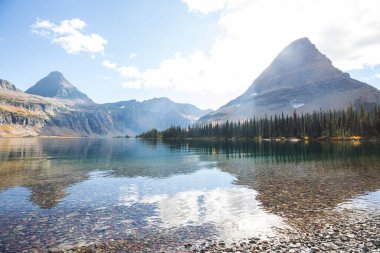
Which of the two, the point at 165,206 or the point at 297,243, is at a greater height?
the point at 297,243

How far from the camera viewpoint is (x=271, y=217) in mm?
24125

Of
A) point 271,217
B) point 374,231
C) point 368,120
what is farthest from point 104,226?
point 368,120

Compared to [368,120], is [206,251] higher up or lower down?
lower down

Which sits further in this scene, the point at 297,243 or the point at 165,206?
the point at 165,206

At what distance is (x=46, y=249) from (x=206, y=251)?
10.2 meters

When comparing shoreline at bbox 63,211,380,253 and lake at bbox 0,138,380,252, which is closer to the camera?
shoreline at bbox 63,211,380,253

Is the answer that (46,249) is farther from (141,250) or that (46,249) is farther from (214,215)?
(214,215)

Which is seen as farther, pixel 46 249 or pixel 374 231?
pixel 374 231

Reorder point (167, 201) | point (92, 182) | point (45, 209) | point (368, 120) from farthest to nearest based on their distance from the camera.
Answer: point (368, 120)
point (92, 182)
point (167, 201)
point (45, 209)

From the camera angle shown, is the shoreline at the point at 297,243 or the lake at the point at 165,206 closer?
the shoreline at the point at 297,243

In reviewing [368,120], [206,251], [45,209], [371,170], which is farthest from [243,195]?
[368,120]

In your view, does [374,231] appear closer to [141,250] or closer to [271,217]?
[271,217]

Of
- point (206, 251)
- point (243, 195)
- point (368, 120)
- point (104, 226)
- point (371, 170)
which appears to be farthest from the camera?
point (368, 120)

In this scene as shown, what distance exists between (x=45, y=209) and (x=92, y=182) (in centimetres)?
1596
